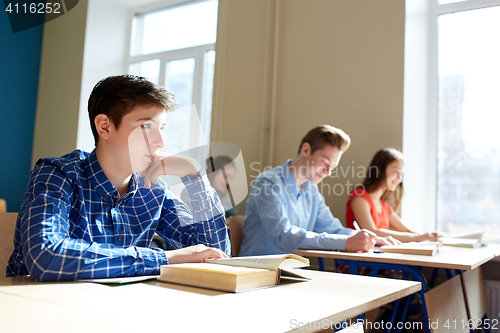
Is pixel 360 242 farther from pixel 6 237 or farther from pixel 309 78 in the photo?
pixel 309 78

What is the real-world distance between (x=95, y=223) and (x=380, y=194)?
2.06 m

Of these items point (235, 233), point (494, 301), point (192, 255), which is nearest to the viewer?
point (192, 255)

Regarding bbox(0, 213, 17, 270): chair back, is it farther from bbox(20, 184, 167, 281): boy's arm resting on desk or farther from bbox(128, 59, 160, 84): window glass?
bbox(128, 59, 160, 84): window glass

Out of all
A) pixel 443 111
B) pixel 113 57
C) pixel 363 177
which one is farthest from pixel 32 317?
pixel 113 57

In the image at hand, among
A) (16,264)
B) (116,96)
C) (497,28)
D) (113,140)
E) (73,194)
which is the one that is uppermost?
(497,28)

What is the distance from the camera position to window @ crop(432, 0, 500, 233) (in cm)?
293

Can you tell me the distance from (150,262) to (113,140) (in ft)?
1.23

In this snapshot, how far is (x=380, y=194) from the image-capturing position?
2.71 m

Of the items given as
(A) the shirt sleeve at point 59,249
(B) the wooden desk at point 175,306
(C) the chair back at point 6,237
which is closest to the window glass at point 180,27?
(C) the chair back at point 6,237

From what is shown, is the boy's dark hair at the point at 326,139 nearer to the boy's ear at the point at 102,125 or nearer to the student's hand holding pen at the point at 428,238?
the student's hand holding pen at the point at 428,238

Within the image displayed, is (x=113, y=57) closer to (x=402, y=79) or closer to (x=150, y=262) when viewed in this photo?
(x=402, y=79)

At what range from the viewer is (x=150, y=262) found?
0.93 m

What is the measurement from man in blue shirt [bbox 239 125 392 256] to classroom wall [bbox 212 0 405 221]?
69 centimetres

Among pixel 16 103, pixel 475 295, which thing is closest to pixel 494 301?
pixel 475 295
